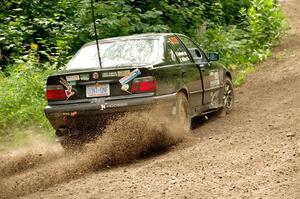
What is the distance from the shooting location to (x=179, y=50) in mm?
8547

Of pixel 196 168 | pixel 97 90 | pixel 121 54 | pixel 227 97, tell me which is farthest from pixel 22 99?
pixel 196 168

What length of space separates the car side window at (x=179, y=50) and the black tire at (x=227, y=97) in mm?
1508

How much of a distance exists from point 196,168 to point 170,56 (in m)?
2.53

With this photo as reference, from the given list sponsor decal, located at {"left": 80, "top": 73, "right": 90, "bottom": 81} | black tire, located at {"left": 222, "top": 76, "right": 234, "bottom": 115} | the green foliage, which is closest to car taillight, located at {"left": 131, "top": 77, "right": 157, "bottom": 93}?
sponsor decal, located at {"left": 80, "top": 73, "right": 90, "bottom": 81}

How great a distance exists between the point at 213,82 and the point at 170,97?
2218mm

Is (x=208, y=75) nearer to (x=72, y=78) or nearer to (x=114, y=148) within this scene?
(x=72, y=78)

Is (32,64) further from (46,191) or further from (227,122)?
(46,191)

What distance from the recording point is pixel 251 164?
5648 millimetres

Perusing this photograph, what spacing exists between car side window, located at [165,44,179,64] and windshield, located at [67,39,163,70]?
14 cm

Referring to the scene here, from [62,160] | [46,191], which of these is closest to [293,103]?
[62,160]

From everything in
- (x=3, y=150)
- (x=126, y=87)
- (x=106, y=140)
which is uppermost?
(x=126, y=87)

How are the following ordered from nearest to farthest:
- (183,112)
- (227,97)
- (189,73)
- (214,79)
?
1. (183,112)
2. (189,73)
3. (214,79)
4. (227,97)

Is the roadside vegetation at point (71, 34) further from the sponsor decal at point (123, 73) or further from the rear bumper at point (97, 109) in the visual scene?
the sponsor decal at point (123, 73)

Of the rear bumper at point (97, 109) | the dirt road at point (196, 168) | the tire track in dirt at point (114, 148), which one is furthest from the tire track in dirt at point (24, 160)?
the rear bumper at point (97, 109)
